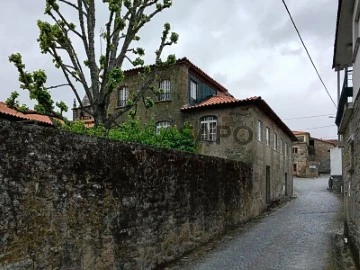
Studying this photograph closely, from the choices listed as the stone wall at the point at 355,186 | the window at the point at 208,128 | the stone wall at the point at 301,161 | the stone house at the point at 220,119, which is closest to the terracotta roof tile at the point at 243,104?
the stone house at the point at 220,119

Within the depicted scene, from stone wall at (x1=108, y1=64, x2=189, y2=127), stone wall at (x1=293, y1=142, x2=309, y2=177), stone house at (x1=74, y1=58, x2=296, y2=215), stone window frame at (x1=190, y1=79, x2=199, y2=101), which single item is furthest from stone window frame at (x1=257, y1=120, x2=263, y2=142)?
stone wall at (x1=293, y1=142, x2=309, y2=177)

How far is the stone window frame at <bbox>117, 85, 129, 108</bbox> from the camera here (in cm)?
2172

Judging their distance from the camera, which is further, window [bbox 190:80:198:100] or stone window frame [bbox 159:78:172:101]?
window [bbox 190:80:198:100]

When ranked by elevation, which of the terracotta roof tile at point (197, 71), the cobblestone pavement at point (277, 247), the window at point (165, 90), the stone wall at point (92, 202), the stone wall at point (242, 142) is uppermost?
the terracotta roof tile at point (197, 71)

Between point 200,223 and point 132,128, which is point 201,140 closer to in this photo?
point 132,128

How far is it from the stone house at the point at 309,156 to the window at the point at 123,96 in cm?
3117

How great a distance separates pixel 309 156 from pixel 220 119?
39.2 metres

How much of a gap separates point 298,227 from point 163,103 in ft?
33.2

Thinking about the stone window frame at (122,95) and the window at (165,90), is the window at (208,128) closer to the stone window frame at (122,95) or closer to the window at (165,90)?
the window at (165,90)

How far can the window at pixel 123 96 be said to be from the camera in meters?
21.7

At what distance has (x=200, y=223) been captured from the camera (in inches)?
375

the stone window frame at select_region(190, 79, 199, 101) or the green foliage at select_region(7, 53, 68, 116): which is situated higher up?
the stone window frame at select_region(190, 79, 199, 101)

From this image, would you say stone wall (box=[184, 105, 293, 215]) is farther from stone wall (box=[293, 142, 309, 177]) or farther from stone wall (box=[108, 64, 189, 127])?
stone wall (box=[293, 142, 309, 177])

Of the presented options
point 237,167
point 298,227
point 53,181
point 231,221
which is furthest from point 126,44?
point 53,181
